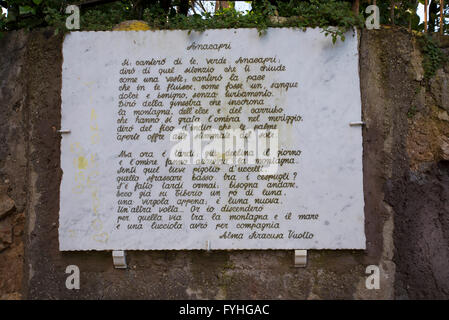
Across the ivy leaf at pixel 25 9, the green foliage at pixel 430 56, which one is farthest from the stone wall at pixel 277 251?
the ivy leaf at pixel 25 9

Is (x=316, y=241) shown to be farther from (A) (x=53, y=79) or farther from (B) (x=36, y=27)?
(B) (x=36, y=27)

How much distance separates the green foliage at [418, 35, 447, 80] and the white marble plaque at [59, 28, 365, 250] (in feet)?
2.57

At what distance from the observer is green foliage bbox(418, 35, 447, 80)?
165 inches

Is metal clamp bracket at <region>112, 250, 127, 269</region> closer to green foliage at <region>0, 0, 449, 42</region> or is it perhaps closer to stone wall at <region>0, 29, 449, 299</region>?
stone wall at <region>0, 29, 449, 299</region>

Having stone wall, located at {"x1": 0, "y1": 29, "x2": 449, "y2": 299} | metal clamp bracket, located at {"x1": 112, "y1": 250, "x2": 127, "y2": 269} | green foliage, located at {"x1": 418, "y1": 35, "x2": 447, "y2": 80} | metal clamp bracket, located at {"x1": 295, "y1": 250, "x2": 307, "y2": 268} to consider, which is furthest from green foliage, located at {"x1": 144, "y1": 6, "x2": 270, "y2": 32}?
metal clamp bracket, located at {"x1": 112, "y1": 250, "x2": 127, "y2": 269}

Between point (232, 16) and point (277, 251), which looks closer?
point (277, 251)

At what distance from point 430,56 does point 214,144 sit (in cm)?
233

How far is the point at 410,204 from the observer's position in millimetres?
3980

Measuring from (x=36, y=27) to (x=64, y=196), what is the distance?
180 centimetres

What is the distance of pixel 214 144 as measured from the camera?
393 centimetres

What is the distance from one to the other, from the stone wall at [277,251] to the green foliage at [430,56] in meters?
0.06

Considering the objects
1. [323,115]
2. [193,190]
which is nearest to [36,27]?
[193,190]

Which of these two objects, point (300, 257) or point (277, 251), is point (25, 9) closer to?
point (277, 251)

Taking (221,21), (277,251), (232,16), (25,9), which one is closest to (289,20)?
(232,16)
